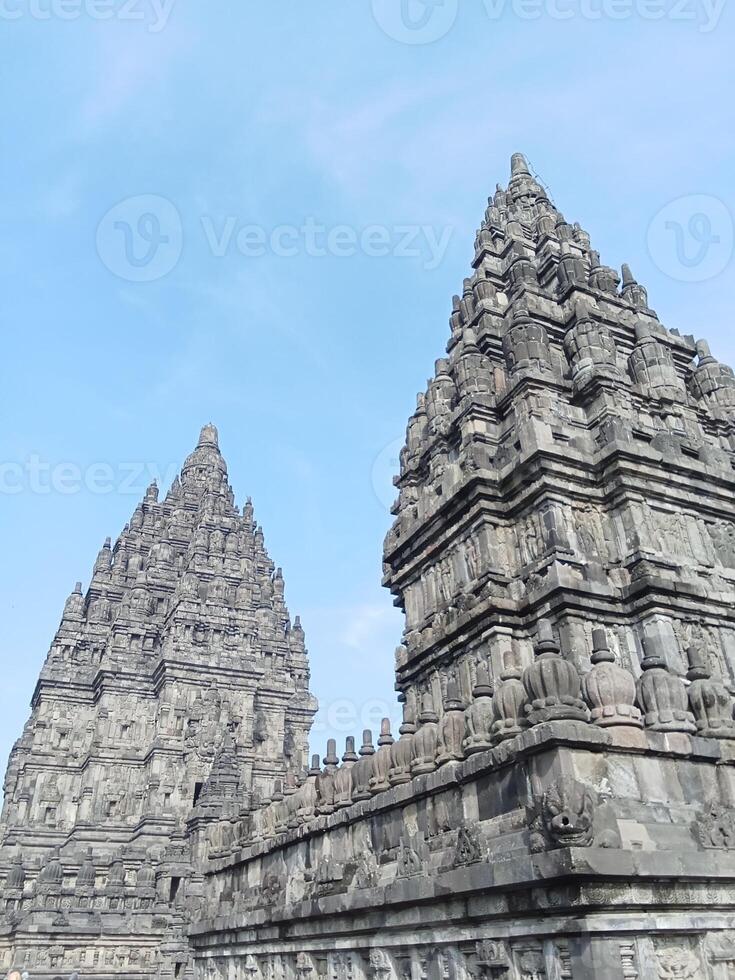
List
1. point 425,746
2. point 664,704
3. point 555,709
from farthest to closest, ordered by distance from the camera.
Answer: point 425,746 → point 664,704 → point 555,709

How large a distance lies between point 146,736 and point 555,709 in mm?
47284

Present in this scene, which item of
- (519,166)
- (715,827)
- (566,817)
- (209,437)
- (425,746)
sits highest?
(209,437)

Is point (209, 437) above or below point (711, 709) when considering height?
above

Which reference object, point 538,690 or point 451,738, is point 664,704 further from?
point 451,738

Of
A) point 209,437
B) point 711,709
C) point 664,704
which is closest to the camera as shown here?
point 664,704

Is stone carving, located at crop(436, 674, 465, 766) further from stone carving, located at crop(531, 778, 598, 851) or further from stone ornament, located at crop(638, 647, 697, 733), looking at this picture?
stone ornament, located at crop(638, 647, 697, 733)

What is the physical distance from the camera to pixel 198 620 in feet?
175

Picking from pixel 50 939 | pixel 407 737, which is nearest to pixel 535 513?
pixel 407 737

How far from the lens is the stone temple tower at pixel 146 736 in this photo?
1319 inches

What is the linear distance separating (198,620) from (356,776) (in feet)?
141

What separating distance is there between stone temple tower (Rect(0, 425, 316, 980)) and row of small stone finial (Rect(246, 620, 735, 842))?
26122mm

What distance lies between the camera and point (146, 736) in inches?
1982

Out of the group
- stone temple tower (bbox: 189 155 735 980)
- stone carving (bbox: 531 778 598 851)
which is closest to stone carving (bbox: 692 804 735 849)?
stone temple tower (bbox: 189 155 735 980)

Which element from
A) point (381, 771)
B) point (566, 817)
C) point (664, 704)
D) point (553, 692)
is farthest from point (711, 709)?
point (381, 771)
